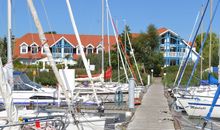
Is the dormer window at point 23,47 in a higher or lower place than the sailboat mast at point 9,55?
higher

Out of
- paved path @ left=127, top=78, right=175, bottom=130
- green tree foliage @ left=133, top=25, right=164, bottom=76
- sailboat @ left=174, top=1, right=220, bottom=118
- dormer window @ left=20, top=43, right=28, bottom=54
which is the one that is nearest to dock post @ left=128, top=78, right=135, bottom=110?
paved path @ left=127, top=78, right=175, bottom=130

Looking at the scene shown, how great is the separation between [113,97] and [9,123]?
55.0 feet

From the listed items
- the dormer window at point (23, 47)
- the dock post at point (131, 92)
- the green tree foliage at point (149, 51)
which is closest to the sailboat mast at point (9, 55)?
the dock post at point (131, 92)

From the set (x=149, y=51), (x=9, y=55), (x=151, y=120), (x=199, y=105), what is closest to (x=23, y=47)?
(x=149, y=51)

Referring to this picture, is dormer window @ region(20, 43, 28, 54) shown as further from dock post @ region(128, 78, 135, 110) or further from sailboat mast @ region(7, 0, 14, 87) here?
sailboat mast @ region(7, 0, 14, 87)

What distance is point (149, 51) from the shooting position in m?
70.8

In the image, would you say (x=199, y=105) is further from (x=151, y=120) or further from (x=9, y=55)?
(x=9, y=55)

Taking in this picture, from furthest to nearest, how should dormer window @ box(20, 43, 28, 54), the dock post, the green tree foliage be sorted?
dormer window @ box(20, 43, 28, 54) < the green tree foliage < the dock post

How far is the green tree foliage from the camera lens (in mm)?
67812

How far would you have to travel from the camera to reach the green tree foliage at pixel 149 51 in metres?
67.8

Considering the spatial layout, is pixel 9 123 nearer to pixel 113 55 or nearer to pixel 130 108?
pixel 130 108

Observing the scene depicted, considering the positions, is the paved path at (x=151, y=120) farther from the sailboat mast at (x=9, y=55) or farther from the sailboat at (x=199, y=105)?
the sailboat mast at (x=9, y=55)

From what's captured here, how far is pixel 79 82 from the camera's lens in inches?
1124

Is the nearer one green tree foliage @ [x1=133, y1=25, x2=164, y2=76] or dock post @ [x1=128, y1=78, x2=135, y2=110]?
dock post @ [x1=128, y1=78, x2=135, y2=110]
